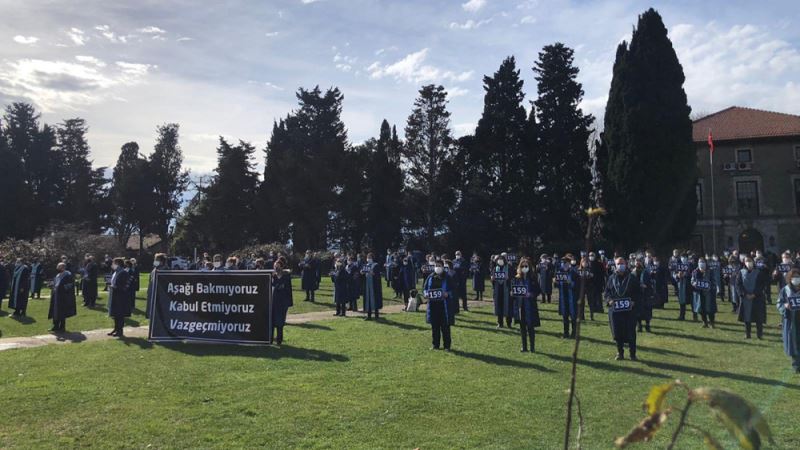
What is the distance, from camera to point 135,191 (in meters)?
67.9

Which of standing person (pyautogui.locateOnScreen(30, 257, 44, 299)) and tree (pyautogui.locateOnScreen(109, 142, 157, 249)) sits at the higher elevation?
tree (pyautogui.locateOnScreen(109, 142, 157, 249))

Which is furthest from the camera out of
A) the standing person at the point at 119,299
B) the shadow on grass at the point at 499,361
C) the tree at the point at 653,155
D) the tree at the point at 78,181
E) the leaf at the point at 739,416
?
the tree at the point at 78,181

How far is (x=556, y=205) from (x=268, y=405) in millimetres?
37926

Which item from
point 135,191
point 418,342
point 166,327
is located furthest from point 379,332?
point 135,191

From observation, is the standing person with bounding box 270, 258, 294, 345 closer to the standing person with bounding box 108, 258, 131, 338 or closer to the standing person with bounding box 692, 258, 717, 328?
Answer: the standing person with bounding box 108, 258, 131, 338

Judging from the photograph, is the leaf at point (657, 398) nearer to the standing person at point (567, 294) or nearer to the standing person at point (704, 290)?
the standing person at point (567, 294)

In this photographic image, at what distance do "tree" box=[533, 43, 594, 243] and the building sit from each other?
9.39 m

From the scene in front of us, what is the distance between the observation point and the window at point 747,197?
4588 cm

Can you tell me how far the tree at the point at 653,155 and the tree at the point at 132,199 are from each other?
174 ft

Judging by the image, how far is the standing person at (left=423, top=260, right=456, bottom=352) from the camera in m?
13.0

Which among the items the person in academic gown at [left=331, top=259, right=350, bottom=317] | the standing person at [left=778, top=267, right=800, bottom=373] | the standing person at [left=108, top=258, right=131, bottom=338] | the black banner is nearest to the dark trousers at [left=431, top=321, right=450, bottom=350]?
the black banner

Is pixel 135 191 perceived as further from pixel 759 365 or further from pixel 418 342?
pixel 759 365

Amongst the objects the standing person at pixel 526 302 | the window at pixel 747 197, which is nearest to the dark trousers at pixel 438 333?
the standing person at pixel 526 302

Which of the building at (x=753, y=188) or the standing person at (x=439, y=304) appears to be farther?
the building at (x=753, y=188)
